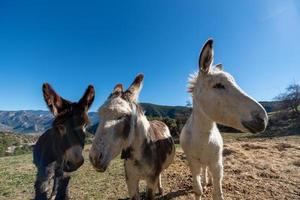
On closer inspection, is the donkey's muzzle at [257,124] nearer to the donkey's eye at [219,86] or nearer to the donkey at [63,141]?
the donkey's eye at [219,86]

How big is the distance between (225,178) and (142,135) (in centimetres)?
478

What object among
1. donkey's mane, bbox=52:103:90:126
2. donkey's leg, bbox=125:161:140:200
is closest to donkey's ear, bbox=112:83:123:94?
donkey's mane, bbox=52:103:90:126

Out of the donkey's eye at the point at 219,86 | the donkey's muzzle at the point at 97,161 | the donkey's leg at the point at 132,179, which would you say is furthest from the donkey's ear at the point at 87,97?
the donkey's eye at the point at 219,86

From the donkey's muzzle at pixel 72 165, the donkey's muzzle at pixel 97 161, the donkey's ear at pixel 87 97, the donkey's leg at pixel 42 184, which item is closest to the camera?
the donkey's muzzle at pixel 97 161

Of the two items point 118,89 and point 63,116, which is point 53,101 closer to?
point 63,116

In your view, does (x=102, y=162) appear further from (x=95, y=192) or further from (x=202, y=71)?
(x=95, y=192)

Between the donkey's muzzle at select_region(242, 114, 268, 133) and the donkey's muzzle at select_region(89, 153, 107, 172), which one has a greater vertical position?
the donkey's muzzle at select_region(242, 114, 268, 133)

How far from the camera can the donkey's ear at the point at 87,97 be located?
199 inches

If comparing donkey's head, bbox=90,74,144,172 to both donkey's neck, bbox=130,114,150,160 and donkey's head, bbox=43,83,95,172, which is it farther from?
donkey's head, bbox=43,83,95,172

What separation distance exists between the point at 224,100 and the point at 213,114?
35 centimetres

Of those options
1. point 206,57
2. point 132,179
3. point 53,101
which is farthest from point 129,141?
point 206,57

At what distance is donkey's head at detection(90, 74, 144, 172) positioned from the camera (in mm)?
3592

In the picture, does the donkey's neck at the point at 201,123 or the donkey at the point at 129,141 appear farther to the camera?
the donkey's neck at the point at 201,123

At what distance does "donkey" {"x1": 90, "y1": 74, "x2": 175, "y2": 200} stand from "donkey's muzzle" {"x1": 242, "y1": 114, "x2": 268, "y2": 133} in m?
1.69
